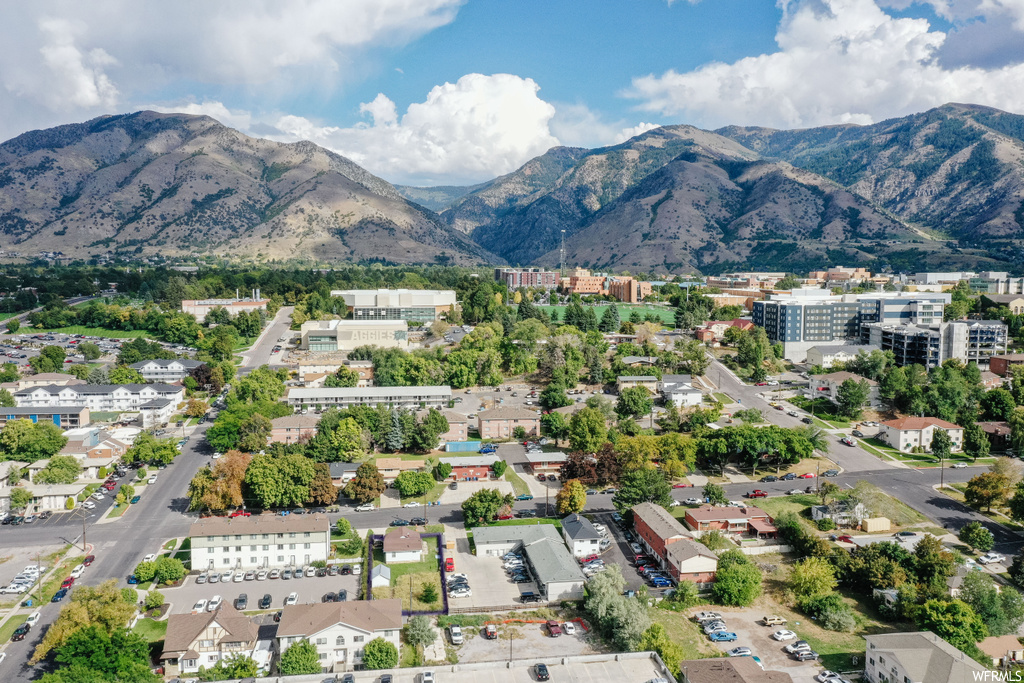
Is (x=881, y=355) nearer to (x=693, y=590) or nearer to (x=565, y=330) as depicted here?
(x=565, y=330)

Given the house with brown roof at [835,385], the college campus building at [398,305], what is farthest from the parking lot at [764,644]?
the college campus building at [398,305]

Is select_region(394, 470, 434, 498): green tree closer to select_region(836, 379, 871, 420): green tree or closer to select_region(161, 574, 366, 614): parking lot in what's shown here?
select_region(161, 574, 366, 614): parking lot

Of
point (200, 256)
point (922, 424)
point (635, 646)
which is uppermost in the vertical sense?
point (200, 256)

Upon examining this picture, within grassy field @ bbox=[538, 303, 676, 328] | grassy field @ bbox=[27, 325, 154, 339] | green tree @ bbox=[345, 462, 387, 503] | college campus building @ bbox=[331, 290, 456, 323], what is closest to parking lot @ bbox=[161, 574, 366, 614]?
green tree @ bbox=[345, 462, 387, 503]

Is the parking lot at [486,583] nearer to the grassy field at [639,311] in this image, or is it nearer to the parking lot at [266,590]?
the parking lot at [266,590]

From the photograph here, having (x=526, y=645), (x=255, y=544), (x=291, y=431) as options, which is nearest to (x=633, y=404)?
(x=291, y=431)

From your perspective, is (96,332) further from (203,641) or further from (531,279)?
(203,641)

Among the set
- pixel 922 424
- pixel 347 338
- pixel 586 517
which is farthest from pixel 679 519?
pixel 347 338
